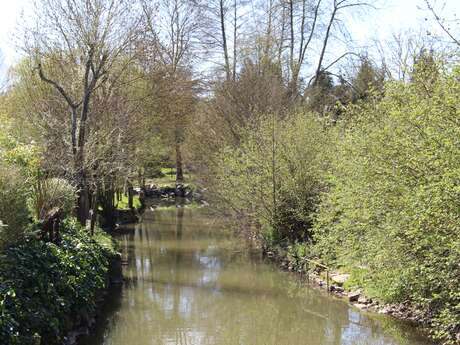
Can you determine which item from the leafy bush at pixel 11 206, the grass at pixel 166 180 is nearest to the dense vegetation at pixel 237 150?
the leafy bush at pixel 11 206

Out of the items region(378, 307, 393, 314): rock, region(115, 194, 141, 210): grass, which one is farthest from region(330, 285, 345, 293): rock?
region(115, 194, 141, 210): grass

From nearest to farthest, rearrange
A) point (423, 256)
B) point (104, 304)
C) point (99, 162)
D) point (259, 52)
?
1. point (423, 256)
2. point (104, 304)
3. point (99, 162)
4. point (259, 52)

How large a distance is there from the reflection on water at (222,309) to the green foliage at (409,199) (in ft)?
3.60

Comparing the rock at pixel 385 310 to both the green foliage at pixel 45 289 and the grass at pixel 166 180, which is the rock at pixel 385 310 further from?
the grass at pixel 166 180

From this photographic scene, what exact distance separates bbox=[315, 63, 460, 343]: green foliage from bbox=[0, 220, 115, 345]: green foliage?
18.4ft

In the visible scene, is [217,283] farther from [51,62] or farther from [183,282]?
[51,62]

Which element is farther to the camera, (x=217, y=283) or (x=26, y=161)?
(x=217, y=283)

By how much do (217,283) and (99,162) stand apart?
5.92 metres

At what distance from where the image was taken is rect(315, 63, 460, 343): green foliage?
835 cm

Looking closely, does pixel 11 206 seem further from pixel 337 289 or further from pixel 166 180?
pixel 166 180

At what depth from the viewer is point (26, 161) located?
12867mm

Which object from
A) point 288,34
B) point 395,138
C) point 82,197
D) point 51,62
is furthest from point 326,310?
point 288,34

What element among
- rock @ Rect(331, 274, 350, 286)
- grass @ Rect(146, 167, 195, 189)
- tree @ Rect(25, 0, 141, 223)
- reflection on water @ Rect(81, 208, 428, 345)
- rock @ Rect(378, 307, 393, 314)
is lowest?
reflection on water @ Rect(81, 208, 428, 345)

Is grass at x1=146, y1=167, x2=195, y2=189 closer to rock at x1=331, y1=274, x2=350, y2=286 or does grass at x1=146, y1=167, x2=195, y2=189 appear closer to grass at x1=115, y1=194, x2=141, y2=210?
grass at x1=115, y1=194, x2=141, y2=210
